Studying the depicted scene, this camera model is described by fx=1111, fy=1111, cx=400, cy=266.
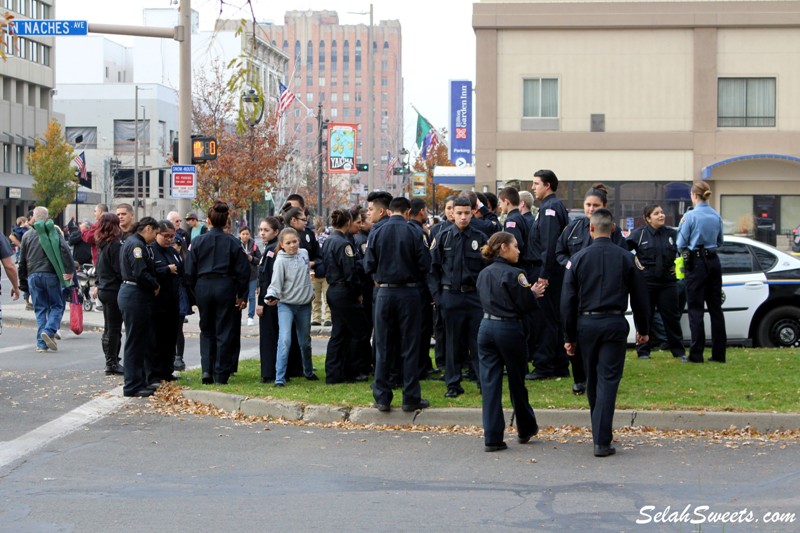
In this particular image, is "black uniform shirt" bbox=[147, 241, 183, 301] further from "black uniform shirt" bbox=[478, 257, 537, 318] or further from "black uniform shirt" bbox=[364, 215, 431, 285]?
"black uniform shirt" bbox=[478, 257, 537, 318]

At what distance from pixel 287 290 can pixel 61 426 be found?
297 cm

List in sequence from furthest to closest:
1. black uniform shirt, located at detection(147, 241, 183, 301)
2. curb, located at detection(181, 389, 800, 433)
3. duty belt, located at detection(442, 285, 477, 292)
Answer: black uniform shirt, located at detection(147, 241, 183, 301)
duty belt, located at detection(442, 285, 477, 292)
curb, located at detection(181, 389, 800, 433)

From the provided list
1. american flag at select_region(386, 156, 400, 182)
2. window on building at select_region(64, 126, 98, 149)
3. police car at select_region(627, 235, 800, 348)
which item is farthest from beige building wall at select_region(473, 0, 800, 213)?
window on building at select_region(64, 126, 98, 149)

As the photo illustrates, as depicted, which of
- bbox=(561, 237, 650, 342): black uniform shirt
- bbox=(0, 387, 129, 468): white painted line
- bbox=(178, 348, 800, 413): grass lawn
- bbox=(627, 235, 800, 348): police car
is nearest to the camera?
bbox=(561, 237, 650, 342): black uniform shirt

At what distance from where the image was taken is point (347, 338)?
12.6 m

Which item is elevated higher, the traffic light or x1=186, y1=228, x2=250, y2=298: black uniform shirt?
the traffic light

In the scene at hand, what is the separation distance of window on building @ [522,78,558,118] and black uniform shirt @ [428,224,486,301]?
27.0 meters

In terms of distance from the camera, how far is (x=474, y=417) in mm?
10492

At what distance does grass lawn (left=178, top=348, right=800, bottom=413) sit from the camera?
10.7m

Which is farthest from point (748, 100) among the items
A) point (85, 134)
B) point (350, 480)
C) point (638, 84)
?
point (85, 134)
